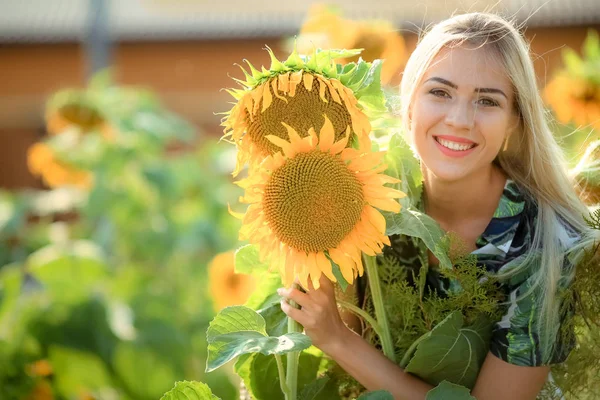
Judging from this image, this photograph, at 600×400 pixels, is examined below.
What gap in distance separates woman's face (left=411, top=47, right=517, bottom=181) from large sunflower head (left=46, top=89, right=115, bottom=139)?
1.92 meters

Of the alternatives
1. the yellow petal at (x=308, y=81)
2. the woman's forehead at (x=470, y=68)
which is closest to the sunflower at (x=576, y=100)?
the woman's forehead at (x=470, y=68)

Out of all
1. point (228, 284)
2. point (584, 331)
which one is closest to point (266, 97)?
point (584, 331)

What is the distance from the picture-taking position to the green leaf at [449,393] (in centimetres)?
118

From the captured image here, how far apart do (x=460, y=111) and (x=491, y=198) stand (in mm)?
198

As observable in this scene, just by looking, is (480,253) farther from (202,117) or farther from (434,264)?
(202,117)

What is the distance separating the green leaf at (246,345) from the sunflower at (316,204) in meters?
0.07

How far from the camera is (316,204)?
3.69ft

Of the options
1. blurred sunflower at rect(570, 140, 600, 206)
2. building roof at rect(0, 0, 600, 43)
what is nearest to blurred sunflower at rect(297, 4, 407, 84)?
blurred sunflower at rect(570, 140, 600, 206)

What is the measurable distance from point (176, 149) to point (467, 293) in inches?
243

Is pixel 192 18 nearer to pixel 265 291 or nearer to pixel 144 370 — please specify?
pixel 144 370

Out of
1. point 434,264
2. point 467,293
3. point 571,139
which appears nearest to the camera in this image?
point 467,293

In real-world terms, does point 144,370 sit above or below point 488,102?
below

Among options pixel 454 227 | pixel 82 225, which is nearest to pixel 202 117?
pixel 82 225

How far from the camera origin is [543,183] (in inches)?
57.5
